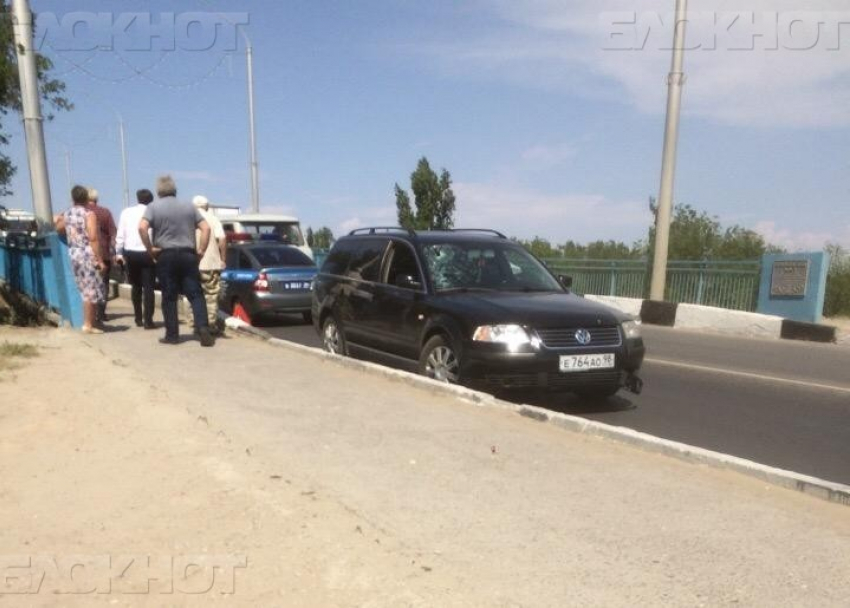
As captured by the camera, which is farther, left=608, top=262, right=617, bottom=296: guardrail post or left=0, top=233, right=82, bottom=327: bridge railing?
left=608, top=262, right=617, bottom=296: guardrail post

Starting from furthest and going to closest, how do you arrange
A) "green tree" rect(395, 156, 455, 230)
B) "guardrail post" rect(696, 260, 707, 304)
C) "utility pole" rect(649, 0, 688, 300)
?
1. "green tree" rect(395, 156, 455, 230)
2. "guardrail post" rect(696, 260, 707, 304)
3. "utility pole" rect(649, 0, 688, 300)

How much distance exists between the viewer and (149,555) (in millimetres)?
3023

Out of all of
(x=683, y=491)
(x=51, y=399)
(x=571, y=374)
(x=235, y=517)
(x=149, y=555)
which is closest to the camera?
(x=149, y=555)

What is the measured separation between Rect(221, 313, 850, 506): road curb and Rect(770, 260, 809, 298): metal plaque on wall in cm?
1059

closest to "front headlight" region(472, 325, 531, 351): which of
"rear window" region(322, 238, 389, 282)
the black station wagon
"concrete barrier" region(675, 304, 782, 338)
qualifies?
the black station wagon

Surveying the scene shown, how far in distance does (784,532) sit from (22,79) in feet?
34.9

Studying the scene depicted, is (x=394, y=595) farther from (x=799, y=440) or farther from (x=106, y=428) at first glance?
(x=799, y=440)

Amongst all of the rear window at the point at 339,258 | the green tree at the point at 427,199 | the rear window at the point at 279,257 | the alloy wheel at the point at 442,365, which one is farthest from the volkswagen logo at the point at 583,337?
the green tree at the point at 427,199

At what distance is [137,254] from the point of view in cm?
892

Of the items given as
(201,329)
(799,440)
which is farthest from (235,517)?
(201,329)

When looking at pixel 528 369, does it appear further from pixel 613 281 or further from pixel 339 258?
pixel 613 281

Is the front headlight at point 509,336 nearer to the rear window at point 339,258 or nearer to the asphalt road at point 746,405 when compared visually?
the asphalt road at point 746,405

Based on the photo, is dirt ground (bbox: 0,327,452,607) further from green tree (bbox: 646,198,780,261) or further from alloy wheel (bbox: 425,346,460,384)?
green tree (bbox: 646,198,780,261)

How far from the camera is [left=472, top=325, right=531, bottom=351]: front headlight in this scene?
591 cm
